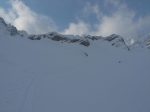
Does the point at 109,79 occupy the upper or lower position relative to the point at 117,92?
upper

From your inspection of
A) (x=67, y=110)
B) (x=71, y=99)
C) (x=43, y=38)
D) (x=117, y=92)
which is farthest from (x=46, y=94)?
(x=43, y=38)

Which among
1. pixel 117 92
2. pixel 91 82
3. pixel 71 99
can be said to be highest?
pixel 91 82

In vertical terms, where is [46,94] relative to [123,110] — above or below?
above

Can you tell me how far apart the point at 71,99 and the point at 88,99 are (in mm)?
1609

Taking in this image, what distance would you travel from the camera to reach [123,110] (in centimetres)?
1540

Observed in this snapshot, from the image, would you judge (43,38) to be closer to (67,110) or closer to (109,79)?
(109,79)

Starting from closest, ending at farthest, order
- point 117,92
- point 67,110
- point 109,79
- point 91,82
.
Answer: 1. point 67,110
2. point 117,92
3. point 91,82
4. point 109,79

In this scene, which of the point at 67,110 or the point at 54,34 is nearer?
the point at 67,110

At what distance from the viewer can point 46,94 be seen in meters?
→ 17.8

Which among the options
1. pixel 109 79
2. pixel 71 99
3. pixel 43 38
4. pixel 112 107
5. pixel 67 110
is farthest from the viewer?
pixel 43 38

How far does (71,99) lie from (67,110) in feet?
8.62

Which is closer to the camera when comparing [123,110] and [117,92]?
[123,110]

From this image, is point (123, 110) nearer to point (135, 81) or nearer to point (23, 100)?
point (23, 100)

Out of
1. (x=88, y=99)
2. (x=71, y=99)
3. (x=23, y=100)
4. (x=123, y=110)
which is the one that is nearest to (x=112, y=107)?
(x=123, y=110)
